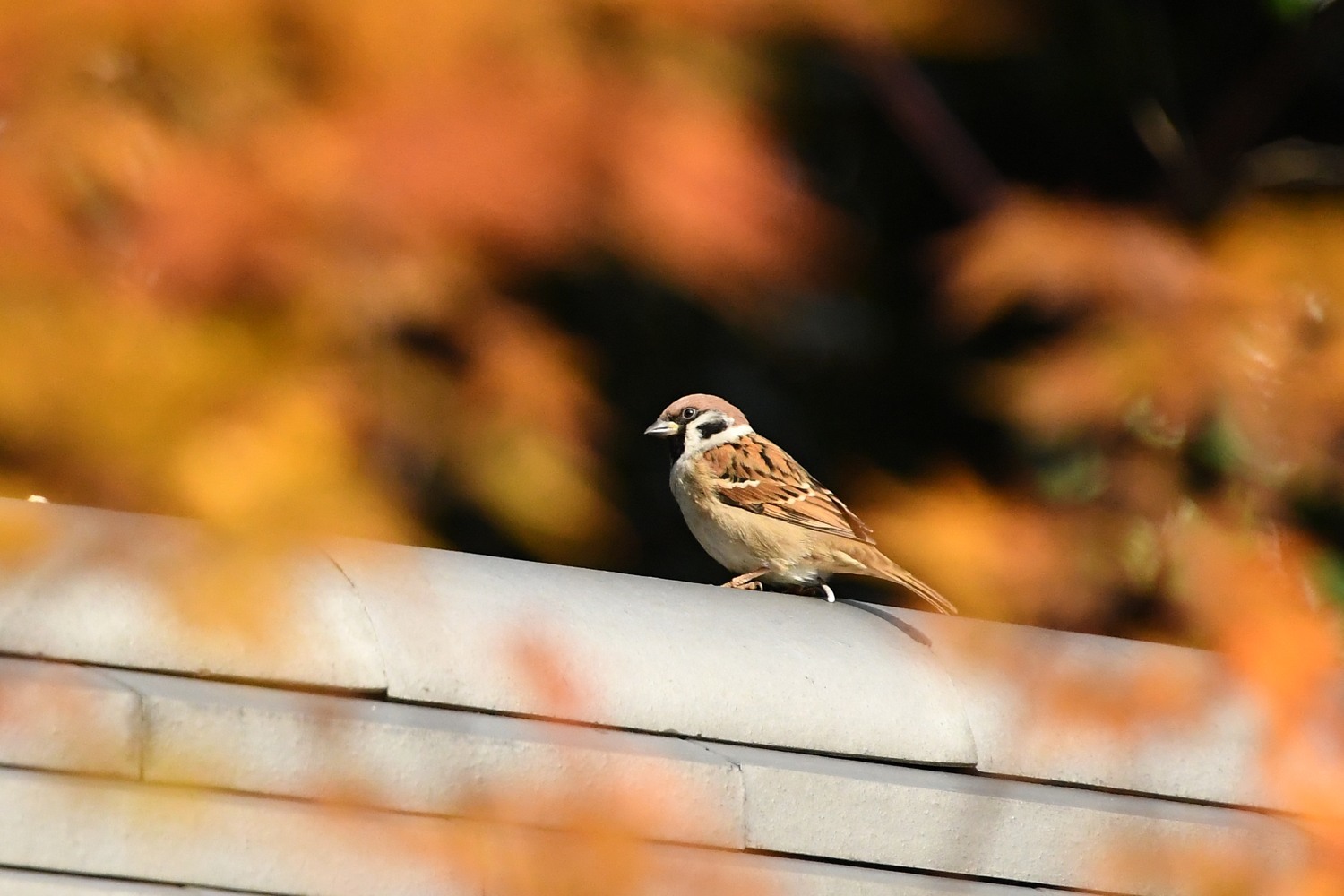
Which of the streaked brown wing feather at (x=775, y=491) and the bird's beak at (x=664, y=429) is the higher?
the bird's beak at (x=664, y=429)

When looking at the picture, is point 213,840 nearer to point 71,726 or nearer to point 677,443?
point 71,726

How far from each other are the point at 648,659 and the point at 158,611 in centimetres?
81

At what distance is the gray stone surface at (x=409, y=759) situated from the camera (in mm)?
2518

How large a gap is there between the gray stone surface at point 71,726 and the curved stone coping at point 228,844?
3 centimetres

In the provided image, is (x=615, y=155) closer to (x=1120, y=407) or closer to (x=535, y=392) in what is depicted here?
(x=535, y=392)

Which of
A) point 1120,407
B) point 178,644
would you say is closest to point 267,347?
point 178,644

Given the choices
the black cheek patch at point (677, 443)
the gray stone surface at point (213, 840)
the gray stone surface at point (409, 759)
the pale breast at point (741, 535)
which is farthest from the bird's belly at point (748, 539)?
the gray stone surface at point (213, 840)

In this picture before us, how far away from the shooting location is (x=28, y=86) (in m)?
1.77

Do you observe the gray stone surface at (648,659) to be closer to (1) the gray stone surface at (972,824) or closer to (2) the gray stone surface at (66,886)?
(1) the gray stone surface at (972,824)

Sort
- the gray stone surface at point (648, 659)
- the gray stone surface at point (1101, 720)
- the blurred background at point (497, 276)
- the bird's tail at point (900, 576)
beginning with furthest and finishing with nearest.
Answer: the bird's tail at point (900, 576) < the gray stone surface at point (1101, 720) < the gray stone surface at point (648, 659) < the blurred background at point (497, 276)

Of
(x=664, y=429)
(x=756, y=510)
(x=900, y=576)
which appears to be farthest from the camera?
(x=664, y=429)

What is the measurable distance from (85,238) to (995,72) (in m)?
5.08

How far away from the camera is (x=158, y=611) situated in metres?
2.53

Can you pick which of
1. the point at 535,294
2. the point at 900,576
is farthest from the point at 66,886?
the point at 535,294
